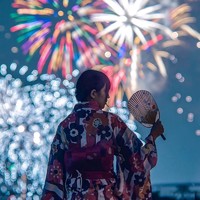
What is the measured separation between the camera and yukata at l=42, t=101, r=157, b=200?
10.4 ft

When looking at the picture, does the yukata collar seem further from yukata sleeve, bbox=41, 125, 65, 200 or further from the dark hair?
yukata sleeve, bbox=41, 125, 65, 200

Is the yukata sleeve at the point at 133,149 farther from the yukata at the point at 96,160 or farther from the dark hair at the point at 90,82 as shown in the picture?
the dark hair at the point at 90,82

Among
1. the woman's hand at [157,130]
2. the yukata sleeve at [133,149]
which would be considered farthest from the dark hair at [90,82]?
the woman's hand at [157,130]

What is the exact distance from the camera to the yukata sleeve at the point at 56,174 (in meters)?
3.25

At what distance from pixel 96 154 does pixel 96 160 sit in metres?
0.03

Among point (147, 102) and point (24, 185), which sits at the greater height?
point (147, 102)

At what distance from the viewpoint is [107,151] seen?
3.19 metres

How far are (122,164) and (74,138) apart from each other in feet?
0.88

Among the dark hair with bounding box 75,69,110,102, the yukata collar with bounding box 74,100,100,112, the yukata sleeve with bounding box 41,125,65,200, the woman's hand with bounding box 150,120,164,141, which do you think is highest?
the dark hair with bounding box 75,69,110,102

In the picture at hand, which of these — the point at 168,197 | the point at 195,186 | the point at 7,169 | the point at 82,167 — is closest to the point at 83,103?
the point at 82,167

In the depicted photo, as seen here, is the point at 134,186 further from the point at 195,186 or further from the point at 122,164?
the point at 195,186

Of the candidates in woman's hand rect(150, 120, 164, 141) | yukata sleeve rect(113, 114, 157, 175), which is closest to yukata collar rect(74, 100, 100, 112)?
yukata sleeve rect(113, 114, 157, 175)

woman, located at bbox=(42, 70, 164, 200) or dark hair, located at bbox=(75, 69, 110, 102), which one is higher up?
dark hair, located at bbox=(75, 69, 110, 102)

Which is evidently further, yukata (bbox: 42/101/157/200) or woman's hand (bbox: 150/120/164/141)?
woman's hand (bbox: 150/120/164/141)
